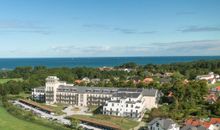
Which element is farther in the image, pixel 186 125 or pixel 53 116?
pixel 53 116

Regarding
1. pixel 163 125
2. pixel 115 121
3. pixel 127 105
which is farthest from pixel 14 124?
pixel 163 125

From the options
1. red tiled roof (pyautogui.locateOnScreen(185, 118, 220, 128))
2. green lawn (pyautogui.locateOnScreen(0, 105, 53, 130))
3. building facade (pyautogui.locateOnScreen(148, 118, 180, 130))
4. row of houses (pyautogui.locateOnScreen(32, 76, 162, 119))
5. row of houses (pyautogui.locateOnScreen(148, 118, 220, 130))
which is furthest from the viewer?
row of houses (pyautogui.locateOnScreen(32, 76, 162, 119))

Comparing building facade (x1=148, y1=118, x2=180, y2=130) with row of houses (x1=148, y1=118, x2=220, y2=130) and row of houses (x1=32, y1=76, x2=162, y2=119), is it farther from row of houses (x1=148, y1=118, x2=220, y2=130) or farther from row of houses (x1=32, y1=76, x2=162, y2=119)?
row of houses (x1=32, y1=76, x2=162, y2=119)

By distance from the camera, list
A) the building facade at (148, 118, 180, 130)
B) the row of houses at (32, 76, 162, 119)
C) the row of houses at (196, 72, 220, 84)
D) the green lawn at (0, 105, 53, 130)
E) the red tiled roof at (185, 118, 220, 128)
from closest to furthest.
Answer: the building facade at (148, 118, 180, 130)
the red tiled roof at (185, 118, 220, 128)
the green lawn at (0, 105, 53, 130)
the row of houses at (32, 76, 162, 119)
the row of houses at (196, 72, 220, 84)

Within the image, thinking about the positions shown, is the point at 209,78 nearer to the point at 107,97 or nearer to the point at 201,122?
the point at 107,97

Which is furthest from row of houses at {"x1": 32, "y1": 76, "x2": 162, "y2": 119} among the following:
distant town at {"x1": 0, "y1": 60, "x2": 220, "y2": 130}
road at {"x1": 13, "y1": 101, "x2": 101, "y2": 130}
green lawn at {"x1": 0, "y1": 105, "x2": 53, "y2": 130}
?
green lawn at {"x1": 0, "y1": 105, "x2": 53, "y2": 130}

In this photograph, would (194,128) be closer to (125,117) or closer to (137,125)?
(137,125)

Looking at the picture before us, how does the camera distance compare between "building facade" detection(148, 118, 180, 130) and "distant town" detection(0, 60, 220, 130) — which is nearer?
"building facade" detection(148, 118, 180, 130)
